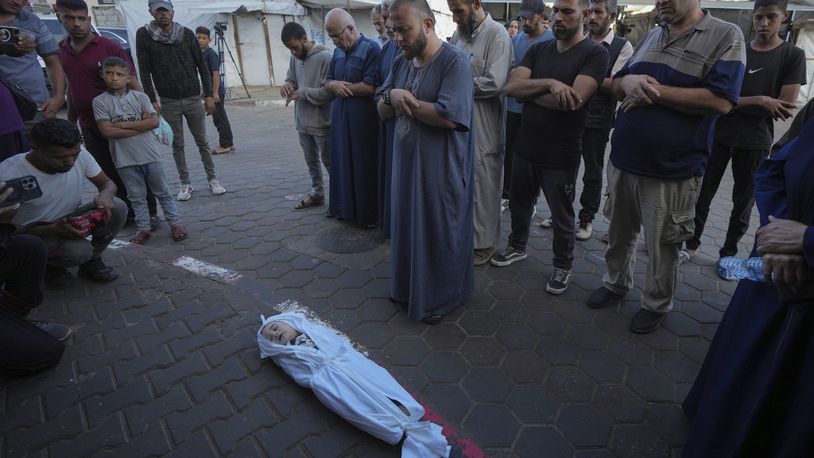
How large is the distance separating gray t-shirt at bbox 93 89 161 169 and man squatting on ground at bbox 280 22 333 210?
4.52 feet

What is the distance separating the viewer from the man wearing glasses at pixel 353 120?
14.3ft

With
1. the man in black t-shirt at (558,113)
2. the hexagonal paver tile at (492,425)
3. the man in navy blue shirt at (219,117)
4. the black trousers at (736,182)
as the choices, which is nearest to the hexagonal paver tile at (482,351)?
the hexagonal paver tile at (492,425)

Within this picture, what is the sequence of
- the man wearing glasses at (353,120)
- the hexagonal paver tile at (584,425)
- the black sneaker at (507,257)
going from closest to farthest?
1. the hexagonal paver tile at (584,425)
2. the black sneaker at (507,257)
3. the man wearing glasses at (353,120)

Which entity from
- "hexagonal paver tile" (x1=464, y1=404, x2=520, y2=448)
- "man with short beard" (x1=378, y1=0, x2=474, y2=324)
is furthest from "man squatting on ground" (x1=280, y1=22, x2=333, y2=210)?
"hexagonal paver tile" (x1=464, y1=404, x2=520, y2=448)

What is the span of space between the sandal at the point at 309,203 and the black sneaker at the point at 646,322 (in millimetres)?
3721

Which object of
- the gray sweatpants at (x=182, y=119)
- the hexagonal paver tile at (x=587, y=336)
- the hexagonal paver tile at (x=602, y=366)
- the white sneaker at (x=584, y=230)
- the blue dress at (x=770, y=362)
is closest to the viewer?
the blue dress at (x=770, y=362)

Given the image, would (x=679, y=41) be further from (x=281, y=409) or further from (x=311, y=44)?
(x=311, y=44)

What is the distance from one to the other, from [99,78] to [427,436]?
14.6 feet

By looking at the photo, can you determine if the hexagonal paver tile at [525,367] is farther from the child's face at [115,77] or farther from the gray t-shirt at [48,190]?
the child's face at [115,77]

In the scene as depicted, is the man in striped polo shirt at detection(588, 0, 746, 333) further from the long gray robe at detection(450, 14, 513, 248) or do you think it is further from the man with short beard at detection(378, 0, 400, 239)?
the man with short beard at detection(378, 0, 400, 239)

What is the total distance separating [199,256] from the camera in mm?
4301

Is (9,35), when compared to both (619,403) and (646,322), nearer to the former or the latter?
(619,403)

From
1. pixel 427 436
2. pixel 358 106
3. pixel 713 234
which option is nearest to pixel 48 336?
pixel 427 436

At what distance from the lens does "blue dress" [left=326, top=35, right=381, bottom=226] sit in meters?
4.40
